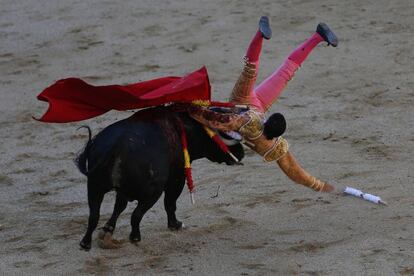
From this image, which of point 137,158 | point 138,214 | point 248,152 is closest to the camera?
point 137,158

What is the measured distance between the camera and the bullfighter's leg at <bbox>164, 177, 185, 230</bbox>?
538 cm

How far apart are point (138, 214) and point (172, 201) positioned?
0.42 m

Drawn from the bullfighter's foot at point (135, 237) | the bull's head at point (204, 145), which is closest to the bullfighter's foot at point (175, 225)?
the bullfighter's foot at point (135, 237)

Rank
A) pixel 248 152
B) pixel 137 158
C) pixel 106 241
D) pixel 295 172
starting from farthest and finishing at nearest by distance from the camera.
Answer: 1. pixel 248 152
2. pixel 295 172
3. pixel 106 241
4. pixel 137 158

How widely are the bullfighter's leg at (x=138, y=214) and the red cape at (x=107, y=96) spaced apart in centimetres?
46

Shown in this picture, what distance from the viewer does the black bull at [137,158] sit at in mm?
4898

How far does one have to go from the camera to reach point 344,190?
5.84 m

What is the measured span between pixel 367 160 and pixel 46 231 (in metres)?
2.07

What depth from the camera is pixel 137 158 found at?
4.89m

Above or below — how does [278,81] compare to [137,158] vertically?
above

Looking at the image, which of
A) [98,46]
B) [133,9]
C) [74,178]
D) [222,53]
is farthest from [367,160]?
[133,9]

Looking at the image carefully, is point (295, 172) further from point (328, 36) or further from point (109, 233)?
point (109, 233)

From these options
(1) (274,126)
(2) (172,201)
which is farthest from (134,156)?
(1) (274,126)

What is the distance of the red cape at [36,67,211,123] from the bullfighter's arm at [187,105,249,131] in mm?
74
